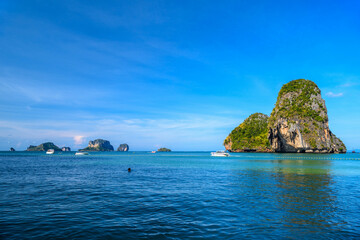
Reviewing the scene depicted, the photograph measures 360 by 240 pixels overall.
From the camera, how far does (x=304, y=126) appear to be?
180 m

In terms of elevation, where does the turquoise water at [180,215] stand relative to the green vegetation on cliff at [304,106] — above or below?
below

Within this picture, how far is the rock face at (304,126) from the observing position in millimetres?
176875

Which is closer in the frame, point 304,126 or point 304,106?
point 304,126

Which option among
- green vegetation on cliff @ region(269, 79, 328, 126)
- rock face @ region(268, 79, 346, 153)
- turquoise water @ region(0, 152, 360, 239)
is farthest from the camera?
green vegetation on cliff @ region(269, 79, 328, 126)

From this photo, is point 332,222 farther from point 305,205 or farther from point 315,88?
point 315,88

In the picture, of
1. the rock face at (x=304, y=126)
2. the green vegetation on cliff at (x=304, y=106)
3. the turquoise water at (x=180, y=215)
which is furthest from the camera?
the green vegetation on cliff at (x=304, y=106)

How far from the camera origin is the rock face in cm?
17688

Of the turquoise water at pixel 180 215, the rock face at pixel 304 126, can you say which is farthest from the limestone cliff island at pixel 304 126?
the turquoise water at pixel 180 215

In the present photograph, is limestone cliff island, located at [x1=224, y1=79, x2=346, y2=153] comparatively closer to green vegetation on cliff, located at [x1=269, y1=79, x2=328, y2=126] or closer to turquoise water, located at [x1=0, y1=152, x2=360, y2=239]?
green vegetation on cliff, located at [x1=269, y1=79, x2=328, y2=126]

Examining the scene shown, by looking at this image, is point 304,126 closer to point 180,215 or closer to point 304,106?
point 304,106

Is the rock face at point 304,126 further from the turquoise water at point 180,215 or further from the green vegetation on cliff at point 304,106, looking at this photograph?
the turquoise water at point 180,215

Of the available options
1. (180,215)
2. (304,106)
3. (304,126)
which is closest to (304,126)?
(304,126)

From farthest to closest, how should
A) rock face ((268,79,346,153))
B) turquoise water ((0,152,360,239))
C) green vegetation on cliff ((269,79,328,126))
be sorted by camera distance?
green vegetation on cliff ((269,79,328,126))
rock face ((268,79,346,153))
turquoise water ((0,152,360,239))

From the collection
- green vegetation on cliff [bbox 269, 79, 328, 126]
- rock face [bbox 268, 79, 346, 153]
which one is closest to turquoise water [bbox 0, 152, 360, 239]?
rock face [bbox 268, 79, 346, 153]
